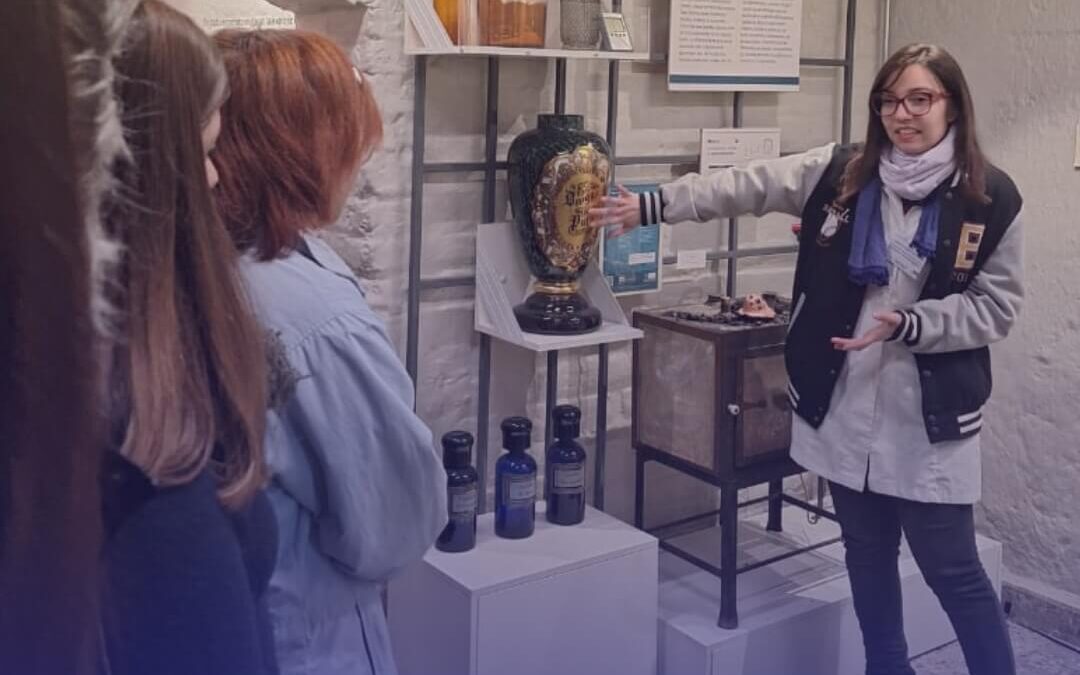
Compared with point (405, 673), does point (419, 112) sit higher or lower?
higher

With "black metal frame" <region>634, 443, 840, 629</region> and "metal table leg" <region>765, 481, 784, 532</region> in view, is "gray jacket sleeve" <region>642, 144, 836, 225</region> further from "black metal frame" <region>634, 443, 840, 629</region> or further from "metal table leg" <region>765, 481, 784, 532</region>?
"metal table leg" <region>765, 481, 784, 532</region>

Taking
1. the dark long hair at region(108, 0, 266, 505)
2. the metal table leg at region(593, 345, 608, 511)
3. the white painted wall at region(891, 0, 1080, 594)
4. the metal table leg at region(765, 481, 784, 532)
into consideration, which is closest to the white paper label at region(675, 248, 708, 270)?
the metal table leg at region(593, 345, 608, 511)

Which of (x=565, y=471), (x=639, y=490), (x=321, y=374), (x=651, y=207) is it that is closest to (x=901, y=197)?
Answer: (x=651, y=207)

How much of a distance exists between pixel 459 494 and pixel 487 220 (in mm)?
552

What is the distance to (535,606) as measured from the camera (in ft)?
6.73

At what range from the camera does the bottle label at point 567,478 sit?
2258 mm

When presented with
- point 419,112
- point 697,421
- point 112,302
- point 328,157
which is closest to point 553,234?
point 419,112

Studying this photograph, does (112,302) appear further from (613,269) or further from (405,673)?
(613,269)

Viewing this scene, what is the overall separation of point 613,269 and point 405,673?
93 centimetres

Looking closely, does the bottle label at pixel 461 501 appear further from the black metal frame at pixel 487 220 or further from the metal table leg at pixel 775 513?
the metal table leg at pixel 775 513

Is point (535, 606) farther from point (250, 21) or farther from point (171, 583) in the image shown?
point (171, 583)

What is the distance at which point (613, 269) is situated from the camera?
2.51 meters

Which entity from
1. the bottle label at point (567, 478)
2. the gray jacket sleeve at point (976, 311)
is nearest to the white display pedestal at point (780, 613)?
the bottle label at point (567, 478)

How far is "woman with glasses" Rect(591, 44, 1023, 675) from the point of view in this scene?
1.94 m
